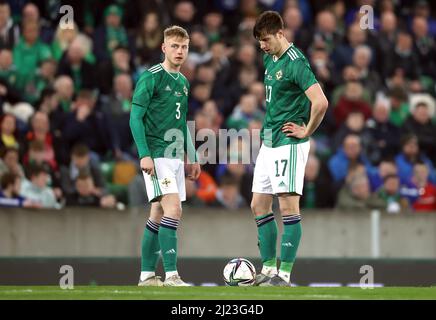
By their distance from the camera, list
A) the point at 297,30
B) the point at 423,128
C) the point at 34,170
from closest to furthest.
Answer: the point at 34,170
the point at 423,128
the point at 297,30

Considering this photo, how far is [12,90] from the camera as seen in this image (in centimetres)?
1695

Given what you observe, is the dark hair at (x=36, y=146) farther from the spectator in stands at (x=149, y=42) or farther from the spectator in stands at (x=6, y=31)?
the spectator in stands at (x=149, y=42)

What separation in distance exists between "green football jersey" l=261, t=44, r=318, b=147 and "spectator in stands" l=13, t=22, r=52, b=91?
639 centimetres

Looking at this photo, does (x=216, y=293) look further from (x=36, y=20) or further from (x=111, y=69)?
(x=36, y=20)

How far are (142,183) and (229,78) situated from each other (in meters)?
3.15

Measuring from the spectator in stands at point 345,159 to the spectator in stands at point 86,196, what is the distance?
10.2 ft

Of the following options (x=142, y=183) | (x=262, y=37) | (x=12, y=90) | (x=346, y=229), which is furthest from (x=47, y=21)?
(x=262, y=37)

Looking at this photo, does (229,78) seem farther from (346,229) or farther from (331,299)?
(331,299)

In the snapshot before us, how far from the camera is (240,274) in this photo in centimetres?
1180

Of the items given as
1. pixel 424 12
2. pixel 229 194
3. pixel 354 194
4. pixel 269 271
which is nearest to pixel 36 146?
pixel 229 194

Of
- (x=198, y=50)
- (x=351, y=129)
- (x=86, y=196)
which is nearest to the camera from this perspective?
(x=86, y=196)

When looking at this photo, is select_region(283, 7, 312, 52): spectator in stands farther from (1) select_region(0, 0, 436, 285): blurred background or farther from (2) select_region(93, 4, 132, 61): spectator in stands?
(2) select_region(93, 4, 132, 61): spectator in stands

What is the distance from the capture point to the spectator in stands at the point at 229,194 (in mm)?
16406

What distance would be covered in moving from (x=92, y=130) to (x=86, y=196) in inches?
50.5
